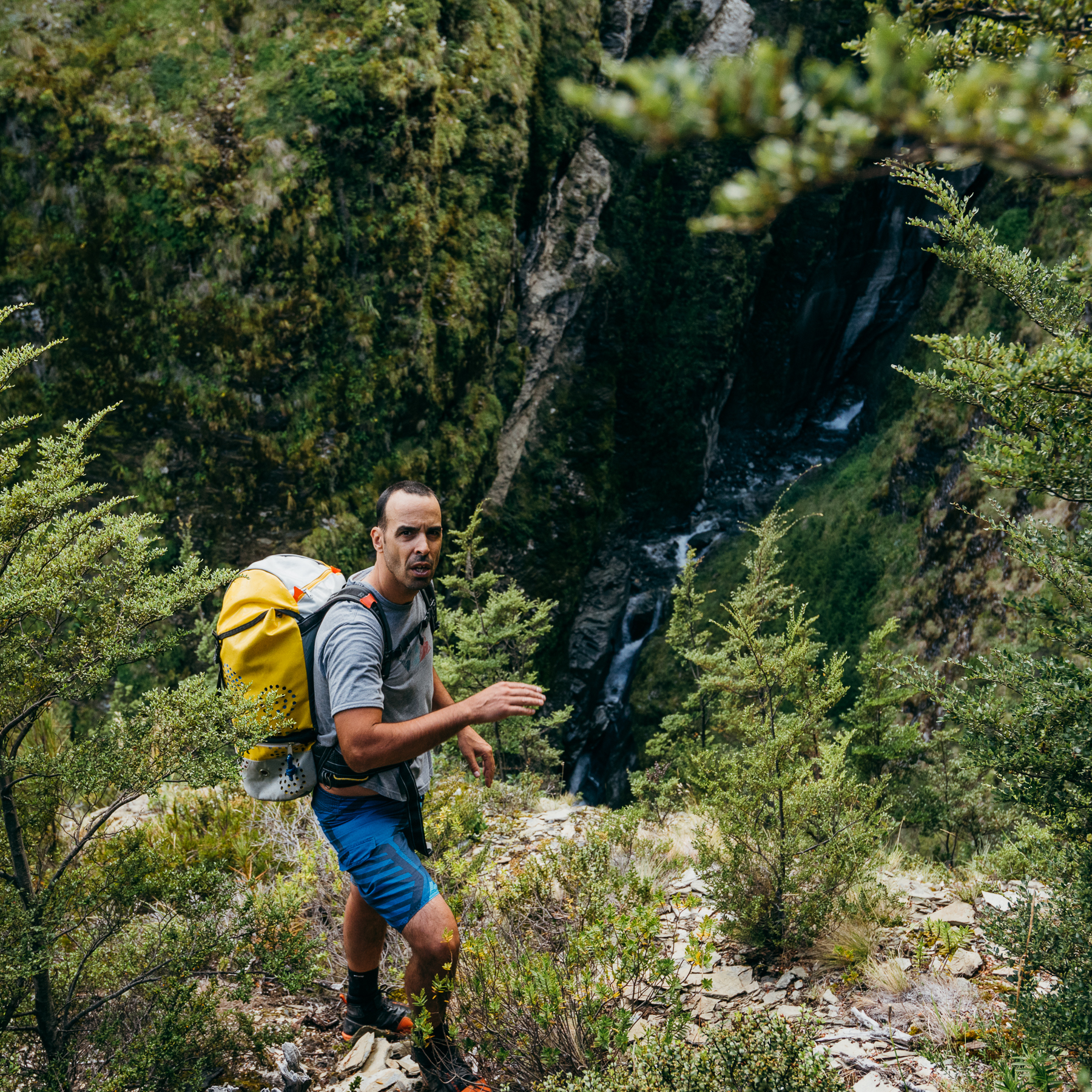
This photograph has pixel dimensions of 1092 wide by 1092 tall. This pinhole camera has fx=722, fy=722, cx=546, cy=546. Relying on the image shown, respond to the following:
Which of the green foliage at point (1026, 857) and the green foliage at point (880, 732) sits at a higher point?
the green foliage at point (1026, 857)

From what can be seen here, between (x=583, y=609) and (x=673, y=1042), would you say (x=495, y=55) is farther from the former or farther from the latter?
(x=673, y=1042)

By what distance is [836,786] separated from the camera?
336 cm

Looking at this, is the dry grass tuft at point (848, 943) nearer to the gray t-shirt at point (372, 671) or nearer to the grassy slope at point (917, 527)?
the gray t-shirt at point (372, 671)

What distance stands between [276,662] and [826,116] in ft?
7.55

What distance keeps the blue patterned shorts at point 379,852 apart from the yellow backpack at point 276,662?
0.16 m

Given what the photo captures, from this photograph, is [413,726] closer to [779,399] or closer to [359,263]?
[359,263]

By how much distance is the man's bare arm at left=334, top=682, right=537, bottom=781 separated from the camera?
7.66 ft

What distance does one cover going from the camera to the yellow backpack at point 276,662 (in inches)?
101

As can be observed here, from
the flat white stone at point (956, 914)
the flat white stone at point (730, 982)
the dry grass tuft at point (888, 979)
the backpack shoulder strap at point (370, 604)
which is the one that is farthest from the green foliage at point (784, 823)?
the backpack shoulder strap at point (370, 604)

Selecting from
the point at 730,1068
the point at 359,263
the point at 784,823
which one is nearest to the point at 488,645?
the point at 784,823

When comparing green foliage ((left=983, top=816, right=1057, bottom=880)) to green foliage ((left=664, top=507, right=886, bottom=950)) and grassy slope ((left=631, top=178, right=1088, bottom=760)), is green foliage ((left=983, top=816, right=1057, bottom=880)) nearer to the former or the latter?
green foliage ((left=664, top=507, right=886, bottom=950))

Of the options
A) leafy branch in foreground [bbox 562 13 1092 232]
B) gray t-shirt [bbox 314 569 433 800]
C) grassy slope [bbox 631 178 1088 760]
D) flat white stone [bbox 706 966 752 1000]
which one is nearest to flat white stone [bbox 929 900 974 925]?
flat white stone [bbox 706 966 752 1000]

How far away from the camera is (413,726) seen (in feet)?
7.88

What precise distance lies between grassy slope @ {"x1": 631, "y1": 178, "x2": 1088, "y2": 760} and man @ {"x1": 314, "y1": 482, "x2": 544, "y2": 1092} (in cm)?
1248
